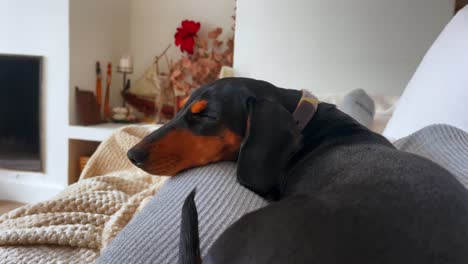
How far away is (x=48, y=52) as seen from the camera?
261 cm

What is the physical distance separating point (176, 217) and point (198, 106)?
0.35m

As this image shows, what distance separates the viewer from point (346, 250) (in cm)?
51

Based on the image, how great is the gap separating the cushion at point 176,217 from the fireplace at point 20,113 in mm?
2232

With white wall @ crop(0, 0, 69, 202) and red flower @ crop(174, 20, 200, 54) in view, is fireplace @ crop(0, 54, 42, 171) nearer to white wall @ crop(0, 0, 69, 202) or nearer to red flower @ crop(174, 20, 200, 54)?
white wall @ crop(0, 0, 69, 202)

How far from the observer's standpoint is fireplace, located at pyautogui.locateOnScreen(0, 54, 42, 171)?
2695 mm

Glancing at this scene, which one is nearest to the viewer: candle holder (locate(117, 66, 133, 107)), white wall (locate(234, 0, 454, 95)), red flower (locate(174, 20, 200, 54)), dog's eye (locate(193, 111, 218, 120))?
dog's eye (locate(193, 111, 218, 120))

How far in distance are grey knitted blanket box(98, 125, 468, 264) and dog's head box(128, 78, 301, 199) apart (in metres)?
0.04

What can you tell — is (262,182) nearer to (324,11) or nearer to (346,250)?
(346,250)

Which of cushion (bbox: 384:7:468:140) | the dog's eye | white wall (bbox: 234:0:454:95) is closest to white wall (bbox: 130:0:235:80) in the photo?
white wall (bbox: 234:0:454:95)

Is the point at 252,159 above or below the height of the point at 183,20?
below

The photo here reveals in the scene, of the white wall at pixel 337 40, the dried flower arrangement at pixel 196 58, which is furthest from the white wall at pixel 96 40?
the white wall at pixel 337 40

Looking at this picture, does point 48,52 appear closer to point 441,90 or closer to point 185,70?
point 185,70

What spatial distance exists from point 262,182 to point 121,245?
285mm

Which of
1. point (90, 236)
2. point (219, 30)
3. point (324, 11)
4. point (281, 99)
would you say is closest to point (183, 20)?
point (219, 30)
